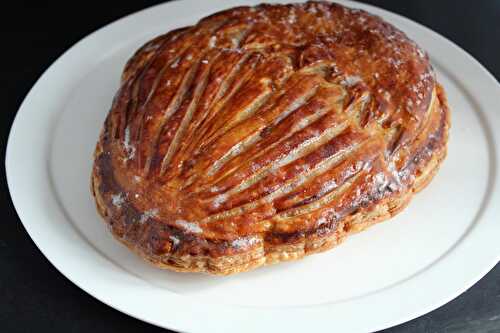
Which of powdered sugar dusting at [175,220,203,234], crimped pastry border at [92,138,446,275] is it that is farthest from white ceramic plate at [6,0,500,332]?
powdered sugar dusting at [175,220,203,234]

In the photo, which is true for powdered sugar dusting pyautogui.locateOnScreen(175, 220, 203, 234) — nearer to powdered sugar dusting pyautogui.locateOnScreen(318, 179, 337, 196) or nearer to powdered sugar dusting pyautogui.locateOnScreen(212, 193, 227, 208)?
powdered sugar dusting pyautogui.locateOnScreen(212, 193, 227, 208)

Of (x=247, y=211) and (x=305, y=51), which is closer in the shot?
(x=247, y=211)

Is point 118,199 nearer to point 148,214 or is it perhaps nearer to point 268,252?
point 148,214

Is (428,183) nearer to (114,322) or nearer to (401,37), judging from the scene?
(401,37)

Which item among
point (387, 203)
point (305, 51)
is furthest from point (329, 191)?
point (305, 51)

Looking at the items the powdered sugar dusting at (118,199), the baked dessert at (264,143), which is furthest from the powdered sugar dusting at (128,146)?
the powdered sugar dusting at (118,199)

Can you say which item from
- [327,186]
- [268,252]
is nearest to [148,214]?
[268,252]
